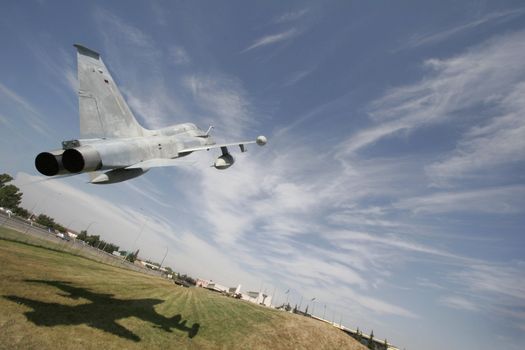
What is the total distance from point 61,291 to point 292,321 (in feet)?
101

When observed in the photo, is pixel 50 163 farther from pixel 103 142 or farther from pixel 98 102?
pixel 98 102

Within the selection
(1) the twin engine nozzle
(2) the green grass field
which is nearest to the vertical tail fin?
(1) the twin engine nozzle

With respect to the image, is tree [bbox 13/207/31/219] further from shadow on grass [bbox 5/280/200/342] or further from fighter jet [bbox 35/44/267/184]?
fighter jet [bbox 35/44/267/184]

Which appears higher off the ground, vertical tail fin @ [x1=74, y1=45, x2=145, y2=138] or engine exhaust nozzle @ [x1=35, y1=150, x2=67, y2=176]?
vertical tail fin @ [x1=74, y1=45, x2=145, y2=138]

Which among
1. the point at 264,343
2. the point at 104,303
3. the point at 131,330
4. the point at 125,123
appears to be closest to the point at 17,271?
the point at 104,303

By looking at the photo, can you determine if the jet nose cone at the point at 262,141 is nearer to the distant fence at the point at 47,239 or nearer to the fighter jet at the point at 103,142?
the fighter jet at the point at 103,142

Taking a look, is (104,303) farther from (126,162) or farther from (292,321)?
(292,321)

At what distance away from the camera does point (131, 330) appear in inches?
734

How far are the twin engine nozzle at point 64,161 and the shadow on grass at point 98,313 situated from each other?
293 inches

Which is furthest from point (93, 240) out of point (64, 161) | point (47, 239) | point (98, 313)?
point (64, 161)

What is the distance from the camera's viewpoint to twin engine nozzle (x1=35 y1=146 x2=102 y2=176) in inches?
569

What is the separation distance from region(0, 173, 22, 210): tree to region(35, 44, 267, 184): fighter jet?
128468 mm

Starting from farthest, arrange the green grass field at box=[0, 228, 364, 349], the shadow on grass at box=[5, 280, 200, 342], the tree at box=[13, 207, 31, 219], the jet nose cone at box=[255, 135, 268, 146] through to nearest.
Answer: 1. the tree at box=[13, 207, 31, 219]
2. the jet nose cone at box=[255, 135, 268, 146]
3. the shadow on grass at box=[5, 280, 200, 342]
4. the green grass field at box=[0, 228, 364, 349]

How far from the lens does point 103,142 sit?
16078 millimetres
